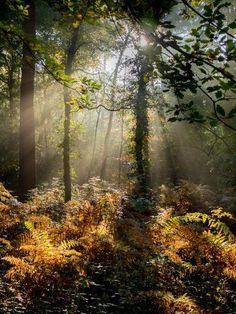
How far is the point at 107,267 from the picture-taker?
5.32 meters

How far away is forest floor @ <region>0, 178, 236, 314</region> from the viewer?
4.20 metres

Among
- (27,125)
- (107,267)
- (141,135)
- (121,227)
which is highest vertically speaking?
Answer: (141,135)

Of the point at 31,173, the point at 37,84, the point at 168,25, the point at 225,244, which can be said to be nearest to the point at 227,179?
the point at 31,173

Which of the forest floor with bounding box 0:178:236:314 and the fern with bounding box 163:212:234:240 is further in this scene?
the fern with bounding box 163:212:234:240

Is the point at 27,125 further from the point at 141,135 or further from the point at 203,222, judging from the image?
the point at 141,135

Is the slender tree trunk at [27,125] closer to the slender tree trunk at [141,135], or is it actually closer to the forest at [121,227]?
the forest at [121,227]

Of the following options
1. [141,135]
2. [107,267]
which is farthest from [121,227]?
[141,135]

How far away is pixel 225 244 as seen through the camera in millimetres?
5473

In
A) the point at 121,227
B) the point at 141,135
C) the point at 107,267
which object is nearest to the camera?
the point at 107,267

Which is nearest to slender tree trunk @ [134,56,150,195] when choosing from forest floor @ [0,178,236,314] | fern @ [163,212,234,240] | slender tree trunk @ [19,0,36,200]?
slender tree trunk @ [19,0,36,200]

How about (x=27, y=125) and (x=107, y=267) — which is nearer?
(x=107, y=267)

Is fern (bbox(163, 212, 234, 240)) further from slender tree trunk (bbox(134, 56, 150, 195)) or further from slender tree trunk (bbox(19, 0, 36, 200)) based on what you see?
slender tree trunk (bbox(134, 56, 150, 195))

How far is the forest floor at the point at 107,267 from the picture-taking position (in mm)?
4203

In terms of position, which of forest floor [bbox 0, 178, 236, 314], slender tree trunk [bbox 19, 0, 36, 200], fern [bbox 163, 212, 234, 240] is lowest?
forest floor [bbox 0, 178, 236, 314]
